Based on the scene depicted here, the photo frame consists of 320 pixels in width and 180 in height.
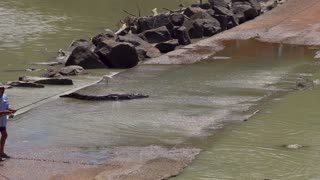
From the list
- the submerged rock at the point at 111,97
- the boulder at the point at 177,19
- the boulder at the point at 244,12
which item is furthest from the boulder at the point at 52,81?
the boulder at the point at 244,12

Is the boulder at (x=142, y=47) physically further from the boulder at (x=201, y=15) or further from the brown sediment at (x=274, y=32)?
the boulder at (x=201, y=15)

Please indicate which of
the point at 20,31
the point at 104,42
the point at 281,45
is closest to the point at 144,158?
the point at 104,42

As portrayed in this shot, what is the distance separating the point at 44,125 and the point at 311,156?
474 centimetres

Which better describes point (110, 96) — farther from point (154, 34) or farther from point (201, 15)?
point (201, 15)

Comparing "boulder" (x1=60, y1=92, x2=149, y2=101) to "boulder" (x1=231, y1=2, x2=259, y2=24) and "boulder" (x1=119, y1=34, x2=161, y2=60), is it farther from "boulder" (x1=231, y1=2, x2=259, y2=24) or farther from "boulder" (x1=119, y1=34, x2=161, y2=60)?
"boulder" (x1=231, y1=2, x2=259, y2=24)

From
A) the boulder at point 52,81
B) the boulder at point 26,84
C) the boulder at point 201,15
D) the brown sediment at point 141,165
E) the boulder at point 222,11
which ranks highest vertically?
the boulder at point 222,11

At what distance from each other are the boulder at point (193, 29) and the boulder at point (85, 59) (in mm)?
7820

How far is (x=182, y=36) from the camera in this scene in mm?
26250

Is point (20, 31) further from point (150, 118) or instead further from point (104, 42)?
point (150, 118)

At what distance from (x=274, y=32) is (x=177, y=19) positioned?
376 centimetres

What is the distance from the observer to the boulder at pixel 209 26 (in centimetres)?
2916

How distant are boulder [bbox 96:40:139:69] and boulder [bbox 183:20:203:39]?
7.38 metres

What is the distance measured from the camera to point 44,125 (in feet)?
43.3

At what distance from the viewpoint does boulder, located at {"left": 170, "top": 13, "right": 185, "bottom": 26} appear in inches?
1123
